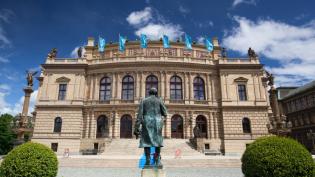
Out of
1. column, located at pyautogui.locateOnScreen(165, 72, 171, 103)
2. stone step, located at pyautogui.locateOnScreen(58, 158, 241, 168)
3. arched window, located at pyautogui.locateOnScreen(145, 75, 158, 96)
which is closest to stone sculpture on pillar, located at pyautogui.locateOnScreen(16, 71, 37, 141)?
stone step, located at pyautogui.locateOnScreen(58, 158, 241, 168)

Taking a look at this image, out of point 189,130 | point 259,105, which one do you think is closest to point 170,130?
point 189,130

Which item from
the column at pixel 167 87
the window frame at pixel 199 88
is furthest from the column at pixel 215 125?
the column at pixel 167 87

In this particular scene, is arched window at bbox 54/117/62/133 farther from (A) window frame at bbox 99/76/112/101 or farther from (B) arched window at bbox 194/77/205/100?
(B) arched window at bbox 194/77/205/100

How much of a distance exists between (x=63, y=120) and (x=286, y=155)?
3089cm

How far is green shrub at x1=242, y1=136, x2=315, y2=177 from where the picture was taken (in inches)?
344

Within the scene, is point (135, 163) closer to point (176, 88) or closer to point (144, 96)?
point (144, 96)

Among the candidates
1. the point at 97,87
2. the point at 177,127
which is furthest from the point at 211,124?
the point at 97,87

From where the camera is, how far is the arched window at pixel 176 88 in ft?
116

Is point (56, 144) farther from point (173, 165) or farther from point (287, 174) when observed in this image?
point (287, 174)

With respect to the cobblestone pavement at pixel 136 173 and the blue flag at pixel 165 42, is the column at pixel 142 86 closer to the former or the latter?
the blue flag at pixel 165 42

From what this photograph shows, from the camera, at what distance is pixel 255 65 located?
3609 centimetres

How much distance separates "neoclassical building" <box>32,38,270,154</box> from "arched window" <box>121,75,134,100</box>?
0.15 m

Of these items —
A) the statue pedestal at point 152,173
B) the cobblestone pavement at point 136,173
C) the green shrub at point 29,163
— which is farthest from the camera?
the cobblestone pavement at point 136,173

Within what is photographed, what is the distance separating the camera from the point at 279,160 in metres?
8.88
